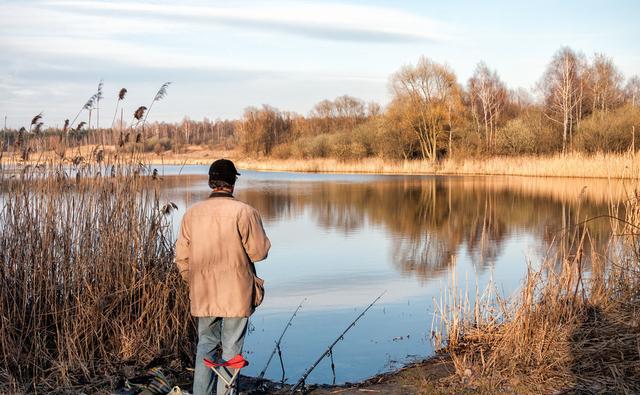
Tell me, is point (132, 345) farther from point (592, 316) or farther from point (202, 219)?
point (592, 316)

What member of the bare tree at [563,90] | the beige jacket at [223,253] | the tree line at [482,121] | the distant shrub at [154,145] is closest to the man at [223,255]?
the beige jacket at [223,253]

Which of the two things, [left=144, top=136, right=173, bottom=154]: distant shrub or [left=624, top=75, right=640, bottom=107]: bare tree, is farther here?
[left=624, top=75, right=640, bottom=107]: bare tree

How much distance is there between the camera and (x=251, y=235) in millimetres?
4059

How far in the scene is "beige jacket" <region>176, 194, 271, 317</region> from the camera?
4035 millimetres

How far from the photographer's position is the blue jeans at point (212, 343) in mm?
4180

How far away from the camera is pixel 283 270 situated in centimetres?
1143

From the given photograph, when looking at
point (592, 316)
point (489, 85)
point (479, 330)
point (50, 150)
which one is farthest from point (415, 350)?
point (489, 85)

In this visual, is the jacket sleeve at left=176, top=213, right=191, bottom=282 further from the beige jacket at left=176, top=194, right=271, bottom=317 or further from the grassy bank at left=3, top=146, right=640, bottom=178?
the grassy bank at left=3, top=146, right=640, bottom=178

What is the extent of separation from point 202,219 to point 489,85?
51657 mm

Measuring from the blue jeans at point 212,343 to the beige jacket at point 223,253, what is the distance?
0.13 metres

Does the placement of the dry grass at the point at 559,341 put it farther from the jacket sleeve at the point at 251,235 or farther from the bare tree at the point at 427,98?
the bare tree at the point at 427,98

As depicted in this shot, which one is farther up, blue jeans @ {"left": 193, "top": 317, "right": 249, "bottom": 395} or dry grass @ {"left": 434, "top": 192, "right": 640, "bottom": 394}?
blue jeans @ {"left": 193, "top": 317, "right": 249, "bottom": 395}

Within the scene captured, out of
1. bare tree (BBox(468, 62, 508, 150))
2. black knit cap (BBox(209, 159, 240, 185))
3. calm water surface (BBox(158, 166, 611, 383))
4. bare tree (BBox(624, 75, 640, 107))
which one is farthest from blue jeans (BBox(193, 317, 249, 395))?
bare tree (BBox(624, 75, 640, 107))

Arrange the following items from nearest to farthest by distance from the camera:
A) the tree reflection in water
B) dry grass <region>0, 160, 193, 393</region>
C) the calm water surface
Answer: dry grass <region>0, 160, 193, 393</region> < the calm water surface < the tree reflection in water
